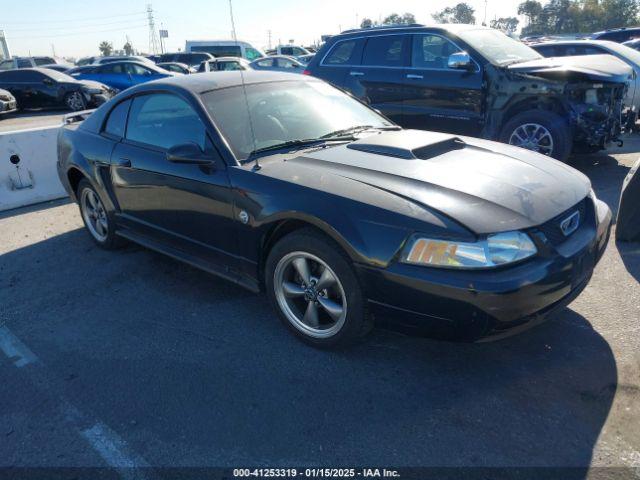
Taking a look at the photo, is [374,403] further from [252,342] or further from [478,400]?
[252,342]

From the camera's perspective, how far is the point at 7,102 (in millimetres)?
15125

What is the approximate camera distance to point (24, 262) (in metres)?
4.64

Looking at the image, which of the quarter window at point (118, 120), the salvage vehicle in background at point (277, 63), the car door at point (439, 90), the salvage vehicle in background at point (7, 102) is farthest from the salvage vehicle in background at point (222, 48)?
the quarter window at point (118, 120)

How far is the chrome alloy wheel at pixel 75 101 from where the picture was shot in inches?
641

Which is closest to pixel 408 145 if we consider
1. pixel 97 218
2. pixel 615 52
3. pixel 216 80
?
pixel 216 80

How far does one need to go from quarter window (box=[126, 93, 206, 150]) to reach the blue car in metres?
15.1

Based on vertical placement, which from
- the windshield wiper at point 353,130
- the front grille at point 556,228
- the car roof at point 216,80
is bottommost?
the front grille at point 556,228

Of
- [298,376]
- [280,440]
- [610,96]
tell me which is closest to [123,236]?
[298,376]

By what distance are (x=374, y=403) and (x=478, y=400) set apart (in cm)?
52

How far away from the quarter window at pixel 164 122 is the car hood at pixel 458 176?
0.81 m

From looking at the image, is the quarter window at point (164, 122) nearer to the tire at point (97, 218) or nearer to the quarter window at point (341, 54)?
the tire at point (97, 218)

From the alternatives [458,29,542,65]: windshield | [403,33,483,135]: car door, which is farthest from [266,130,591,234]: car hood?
[458,29,542,65]: windshield

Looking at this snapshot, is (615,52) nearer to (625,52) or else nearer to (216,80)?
(625,52)

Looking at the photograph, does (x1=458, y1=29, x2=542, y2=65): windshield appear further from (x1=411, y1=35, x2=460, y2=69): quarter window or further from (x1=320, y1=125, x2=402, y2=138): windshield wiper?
(x1=320, y1=125, x2=402, y2=138): windshield wiper
